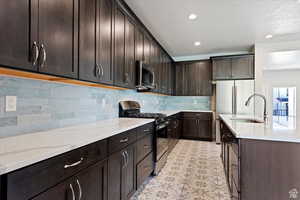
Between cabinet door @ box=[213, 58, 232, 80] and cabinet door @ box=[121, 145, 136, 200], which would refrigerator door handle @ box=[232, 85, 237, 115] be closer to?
cabinet door @ box=[213, 58, 232, 80]

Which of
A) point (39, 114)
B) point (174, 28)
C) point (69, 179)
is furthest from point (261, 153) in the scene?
point (174, 28)

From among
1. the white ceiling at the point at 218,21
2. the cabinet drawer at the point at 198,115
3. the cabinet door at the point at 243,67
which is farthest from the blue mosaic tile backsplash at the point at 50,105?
the cabinet door at the point at 243,67

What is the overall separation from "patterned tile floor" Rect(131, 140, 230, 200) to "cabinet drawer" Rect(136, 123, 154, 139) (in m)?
0.74

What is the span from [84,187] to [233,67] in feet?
Answer: 15.7

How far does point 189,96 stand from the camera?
216 inches

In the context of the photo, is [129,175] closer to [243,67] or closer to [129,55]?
[129,55]

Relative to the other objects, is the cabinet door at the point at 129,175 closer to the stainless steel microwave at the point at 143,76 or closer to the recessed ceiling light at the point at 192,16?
the stainless steel microwave at the point at 143,76

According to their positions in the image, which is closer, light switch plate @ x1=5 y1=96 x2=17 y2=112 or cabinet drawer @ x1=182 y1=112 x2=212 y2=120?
light switch plate @ x1=5 y1=96 x2=17 y2=112

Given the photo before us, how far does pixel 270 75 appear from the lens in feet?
18.2

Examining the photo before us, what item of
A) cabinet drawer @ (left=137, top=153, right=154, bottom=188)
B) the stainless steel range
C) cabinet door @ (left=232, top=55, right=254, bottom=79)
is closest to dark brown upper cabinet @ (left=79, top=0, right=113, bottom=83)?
the stainless steel range

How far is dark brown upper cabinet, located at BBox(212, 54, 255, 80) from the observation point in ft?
14.8

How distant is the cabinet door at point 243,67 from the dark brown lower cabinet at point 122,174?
4.01m

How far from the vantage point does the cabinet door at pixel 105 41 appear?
1737mm

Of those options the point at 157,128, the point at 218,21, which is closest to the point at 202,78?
the point at 218,21
